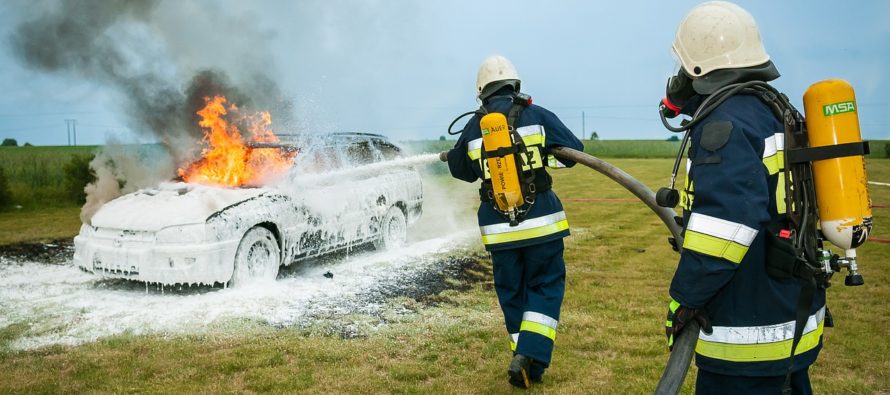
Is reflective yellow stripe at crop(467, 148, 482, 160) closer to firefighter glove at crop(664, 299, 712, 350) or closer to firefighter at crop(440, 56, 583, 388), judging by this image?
firefighter at crop(440, 56, 583, 388)

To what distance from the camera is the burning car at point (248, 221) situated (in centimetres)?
633

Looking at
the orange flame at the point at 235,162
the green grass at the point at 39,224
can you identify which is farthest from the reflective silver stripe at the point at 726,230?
the green grass at the point at 39,224

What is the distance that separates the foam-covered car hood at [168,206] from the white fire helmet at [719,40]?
16.5 feet

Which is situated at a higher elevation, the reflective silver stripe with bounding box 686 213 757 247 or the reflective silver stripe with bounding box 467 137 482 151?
the reflective silver stripe with bounding box 467 137 482 151

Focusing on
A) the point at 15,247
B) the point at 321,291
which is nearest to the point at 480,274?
the point at 321,291

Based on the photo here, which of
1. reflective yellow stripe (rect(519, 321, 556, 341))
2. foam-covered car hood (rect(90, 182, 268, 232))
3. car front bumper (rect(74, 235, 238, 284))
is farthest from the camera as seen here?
foam-covered car hood (rect(90, 182, 268, 232))

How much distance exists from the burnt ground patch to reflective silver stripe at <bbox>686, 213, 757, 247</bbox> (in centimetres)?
898

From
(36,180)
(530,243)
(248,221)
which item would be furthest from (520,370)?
(36,180)

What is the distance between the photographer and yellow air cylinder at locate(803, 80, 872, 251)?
2.46 meters

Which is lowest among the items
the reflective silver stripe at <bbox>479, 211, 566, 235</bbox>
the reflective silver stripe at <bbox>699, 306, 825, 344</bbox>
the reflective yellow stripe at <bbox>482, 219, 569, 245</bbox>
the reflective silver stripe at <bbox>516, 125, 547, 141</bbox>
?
the reflective silver stripe at <bbox>699, 306, 825, 344</bbox>

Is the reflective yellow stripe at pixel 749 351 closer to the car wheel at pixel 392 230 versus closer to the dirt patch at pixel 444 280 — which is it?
the dirt patch at pixel 444 280

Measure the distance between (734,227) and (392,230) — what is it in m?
7.16

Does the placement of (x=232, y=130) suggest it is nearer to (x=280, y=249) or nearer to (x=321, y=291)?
(x=280, y=249)

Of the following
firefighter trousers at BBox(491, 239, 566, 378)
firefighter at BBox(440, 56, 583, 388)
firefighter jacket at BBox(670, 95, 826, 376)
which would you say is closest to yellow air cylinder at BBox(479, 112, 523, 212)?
firefighter at BBox(440, 56, 583, 388)
